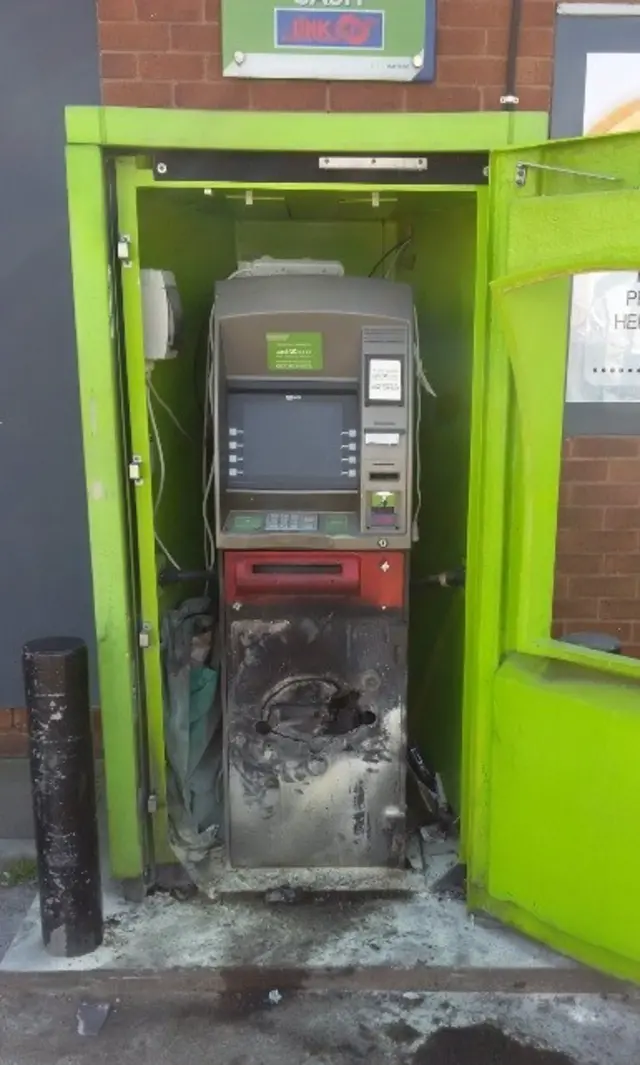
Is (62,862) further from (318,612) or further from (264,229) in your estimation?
(264,229)

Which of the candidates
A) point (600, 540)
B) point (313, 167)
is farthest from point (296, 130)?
point (600, 540)

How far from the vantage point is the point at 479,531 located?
2693 millimetres

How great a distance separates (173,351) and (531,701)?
1452 mm

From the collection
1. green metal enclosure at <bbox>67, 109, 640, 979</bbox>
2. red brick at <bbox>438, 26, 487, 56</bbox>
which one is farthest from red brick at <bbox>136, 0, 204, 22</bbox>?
red brick at <bbox>438, 26, 487, 56</bbox>

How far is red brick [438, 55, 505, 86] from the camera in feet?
10.9

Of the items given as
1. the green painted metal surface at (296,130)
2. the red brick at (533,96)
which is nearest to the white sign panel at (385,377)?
the green painted metal surface at (296,130)

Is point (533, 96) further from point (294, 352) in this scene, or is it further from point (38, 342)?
point (38, 342)

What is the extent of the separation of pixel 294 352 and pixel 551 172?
859mm

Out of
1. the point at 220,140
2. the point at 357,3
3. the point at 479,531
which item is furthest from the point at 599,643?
the point at 357,3

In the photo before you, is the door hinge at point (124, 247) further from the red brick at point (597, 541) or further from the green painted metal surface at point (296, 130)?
the red brick at point (597, 541)

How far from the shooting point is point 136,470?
8.81ft

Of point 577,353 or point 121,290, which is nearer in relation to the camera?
point 121,290

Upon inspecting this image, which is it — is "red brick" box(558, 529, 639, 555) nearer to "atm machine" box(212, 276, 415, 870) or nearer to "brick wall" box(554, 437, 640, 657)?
"brick wall" box(554, 437, 640, 657)

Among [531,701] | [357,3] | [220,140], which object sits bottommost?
[531,701]
